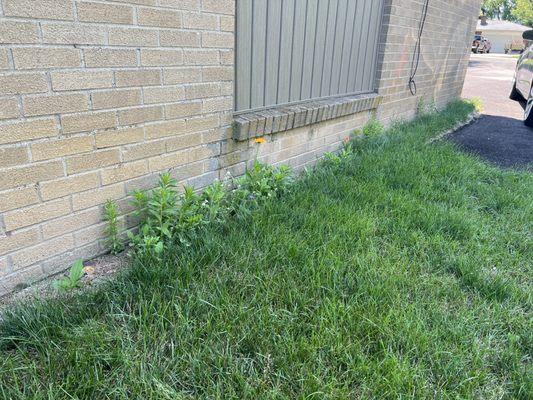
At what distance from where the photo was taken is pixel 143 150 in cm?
224

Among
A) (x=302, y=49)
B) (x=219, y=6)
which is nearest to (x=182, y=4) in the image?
(x=219, y=6)

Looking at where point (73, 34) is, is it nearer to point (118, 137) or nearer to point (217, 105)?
point (118, 137)

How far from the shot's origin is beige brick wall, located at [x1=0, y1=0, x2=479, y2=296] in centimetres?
172

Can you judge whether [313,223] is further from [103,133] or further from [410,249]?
[103,133]

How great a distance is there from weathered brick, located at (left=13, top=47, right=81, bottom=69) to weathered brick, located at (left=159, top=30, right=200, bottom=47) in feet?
1.62

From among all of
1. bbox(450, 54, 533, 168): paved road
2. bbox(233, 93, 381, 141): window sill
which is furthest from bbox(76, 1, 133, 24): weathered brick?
bbox(450, 54, 533, 168): paved road

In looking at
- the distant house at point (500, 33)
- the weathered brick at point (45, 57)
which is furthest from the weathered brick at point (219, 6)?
the distant house at point (500, 33)

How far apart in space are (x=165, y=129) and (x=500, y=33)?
5496 centimetres

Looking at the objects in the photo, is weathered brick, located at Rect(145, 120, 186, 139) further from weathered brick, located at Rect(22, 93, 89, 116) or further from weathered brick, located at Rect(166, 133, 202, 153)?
weathered brick, located at Rect(22, 93, 89, 116)

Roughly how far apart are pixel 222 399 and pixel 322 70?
121 inches

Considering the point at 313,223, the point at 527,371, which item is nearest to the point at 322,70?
the point at 313,223

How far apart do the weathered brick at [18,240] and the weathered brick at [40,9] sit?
3.03 ft

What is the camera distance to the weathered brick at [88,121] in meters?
1.88

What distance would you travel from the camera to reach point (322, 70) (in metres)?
3.71
